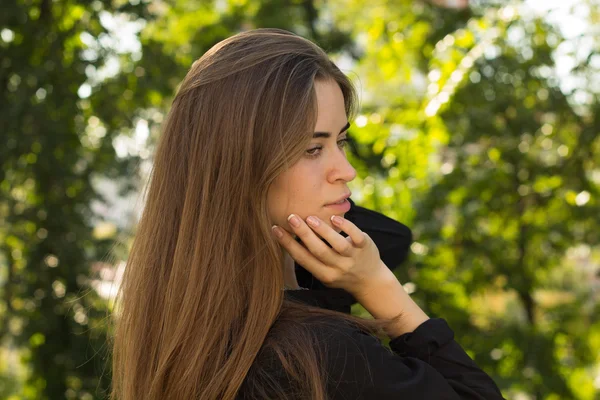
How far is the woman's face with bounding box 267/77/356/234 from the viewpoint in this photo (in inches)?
67.6

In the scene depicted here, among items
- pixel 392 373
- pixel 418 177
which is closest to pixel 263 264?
pixel 392 373

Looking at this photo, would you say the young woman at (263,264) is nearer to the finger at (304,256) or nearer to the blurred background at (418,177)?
the finger at (304,256)

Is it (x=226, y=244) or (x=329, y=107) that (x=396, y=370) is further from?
(x=329, y=107)

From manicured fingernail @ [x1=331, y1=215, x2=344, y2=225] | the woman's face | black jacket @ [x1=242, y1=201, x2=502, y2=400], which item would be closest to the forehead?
the woman's face

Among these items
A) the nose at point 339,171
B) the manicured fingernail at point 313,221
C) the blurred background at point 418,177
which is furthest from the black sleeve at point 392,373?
the blurred background at point 418,177

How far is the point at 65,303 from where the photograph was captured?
12.8 ft

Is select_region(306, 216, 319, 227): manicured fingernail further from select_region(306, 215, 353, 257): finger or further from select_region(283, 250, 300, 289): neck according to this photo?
select_region(283, 250, 300, 289): neck

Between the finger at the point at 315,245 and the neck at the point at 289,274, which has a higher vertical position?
the finger at the point at 315,245

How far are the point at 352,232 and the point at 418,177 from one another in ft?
6.95

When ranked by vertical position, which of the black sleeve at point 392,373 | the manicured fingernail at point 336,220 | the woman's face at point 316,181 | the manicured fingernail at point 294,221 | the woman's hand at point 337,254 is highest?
the woman's face at point 316,181

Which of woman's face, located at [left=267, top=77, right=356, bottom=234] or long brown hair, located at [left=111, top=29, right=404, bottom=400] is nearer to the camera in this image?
long brown hair, located at [left=111, top=29, right=404, bottom=400]

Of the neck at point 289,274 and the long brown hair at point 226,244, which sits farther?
the neck at point 289,274

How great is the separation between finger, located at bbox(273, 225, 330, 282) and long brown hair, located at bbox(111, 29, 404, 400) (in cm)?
2

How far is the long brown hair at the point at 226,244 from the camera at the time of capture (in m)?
1.60
